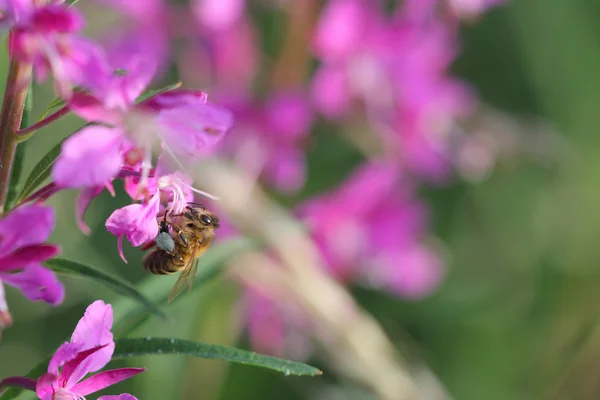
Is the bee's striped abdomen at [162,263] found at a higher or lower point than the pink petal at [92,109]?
lower

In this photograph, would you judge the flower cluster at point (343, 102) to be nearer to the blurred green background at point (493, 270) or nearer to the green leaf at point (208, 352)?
the blurred green background at point (493, 270)

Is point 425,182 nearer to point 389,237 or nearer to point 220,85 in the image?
point 389,237

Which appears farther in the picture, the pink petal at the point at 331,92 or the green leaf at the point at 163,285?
the pink petal at the point at 331,92

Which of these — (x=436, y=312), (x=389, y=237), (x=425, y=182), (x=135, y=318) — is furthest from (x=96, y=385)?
(x=425, y=182)

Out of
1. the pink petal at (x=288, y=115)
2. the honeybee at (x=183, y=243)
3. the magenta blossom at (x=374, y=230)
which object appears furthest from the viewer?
the magenta blossom at (x=374, y=230)

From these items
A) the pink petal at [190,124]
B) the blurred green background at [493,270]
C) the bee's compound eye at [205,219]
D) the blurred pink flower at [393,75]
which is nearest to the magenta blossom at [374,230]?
the blurred pink flower at [393,75]

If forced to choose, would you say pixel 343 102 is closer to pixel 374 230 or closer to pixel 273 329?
pixel 374 230
